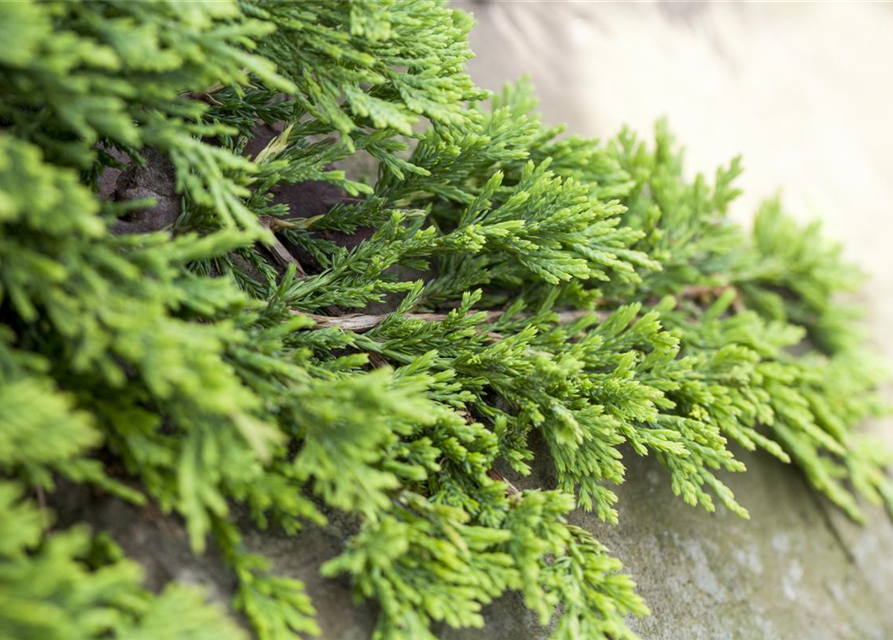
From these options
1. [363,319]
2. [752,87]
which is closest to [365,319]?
[363,319]

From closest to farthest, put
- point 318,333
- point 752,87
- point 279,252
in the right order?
1. point 318,333
2. point 279,252
3. point 752,87

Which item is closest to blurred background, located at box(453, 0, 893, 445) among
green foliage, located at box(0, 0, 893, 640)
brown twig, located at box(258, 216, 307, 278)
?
green foliage, located at box(0, 0, 893, 640)

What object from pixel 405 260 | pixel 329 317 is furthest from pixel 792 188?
pixel 329 317

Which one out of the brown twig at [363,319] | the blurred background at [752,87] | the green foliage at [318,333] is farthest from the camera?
the blurred background at [752,87]

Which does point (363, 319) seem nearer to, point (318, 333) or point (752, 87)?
point (318, 333)

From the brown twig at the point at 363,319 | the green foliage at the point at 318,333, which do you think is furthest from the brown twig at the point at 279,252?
the brown twig at the point at 363,319

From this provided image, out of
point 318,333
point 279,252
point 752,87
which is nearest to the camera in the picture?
point 318,333

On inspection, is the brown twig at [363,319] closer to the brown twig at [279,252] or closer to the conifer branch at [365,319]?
the conifer branch at [365,319]
